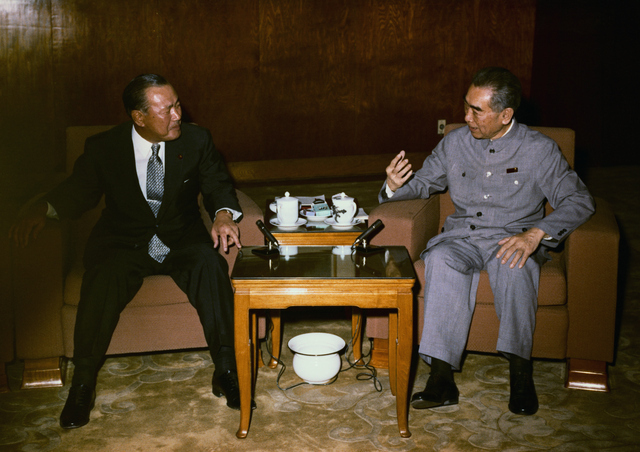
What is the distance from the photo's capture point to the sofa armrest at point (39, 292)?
91.6 inches

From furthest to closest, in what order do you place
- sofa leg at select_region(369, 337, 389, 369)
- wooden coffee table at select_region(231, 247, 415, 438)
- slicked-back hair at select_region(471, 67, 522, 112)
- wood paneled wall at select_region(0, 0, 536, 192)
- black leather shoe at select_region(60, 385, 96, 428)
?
wood paneled wall at select_region(0, 0, 536, 192) → sofa leg at select_region(369, 337, 389, 369) → slicked-back hair at select_region(471, 67, 522, 112) → black leather shoe at select_region(60, 385, 96, 428) → wooden coffee table at select_region(231, 247, 415, 438)

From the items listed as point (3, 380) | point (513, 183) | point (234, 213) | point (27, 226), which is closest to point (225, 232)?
point (234, 213)

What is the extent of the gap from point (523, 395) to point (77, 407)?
151 centimetres

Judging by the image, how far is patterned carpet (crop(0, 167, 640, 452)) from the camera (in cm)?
204

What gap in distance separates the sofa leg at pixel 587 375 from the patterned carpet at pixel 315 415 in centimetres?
3

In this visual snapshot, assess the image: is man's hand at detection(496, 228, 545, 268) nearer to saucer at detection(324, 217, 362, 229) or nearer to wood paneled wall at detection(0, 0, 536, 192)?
saucer at detection(324, 217, 362, 229)

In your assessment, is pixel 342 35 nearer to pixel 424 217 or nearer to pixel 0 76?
pixel 0 76

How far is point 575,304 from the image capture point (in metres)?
2.32

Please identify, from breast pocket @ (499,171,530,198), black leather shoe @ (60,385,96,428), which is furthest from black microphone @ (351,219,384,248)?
black leather shoe @ (60,385,96,428)

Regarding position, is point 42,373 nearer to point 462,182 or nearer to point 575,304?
point 462,182

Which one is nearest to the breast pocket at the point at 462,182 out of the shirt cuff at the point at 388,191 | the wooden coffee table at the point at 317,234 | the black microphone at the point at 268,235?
the shirt cuff at the point at 388,191

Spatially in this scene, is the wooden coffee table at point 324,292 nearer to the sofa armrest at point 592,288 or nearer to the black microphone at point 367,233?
the black microphone at point 367,233

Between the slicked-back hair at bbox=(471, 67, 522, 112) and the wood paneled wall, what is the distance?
3481mm

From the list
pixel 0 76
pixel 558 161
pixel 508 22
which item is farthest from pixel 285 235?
pixel 508 22
